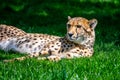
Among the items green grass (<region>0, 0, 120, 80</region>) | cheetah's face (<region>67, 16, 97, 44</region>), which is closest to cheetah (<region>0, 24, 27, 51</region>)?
green grass (<region>0, 0, 120, 80</region>)

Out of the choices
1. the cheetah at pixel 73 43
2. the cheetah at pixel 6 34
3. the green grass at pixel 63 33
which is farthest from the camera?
the cheetah at pixel 6 34

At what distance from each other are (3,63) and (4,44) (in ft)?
7.43

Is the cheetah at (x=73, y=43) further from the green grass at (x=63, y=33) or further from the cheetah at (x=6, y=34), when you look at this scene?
the cheetah at (x=6, y=34)

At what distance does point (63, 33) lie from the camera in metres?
14.5

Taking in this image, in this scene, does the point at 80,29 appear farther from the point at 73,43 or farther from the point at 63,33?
the point at 63,33

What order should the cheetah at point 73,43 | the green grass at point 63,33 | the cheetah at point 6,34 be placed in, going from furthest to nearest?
1. the cheetah at point 6,34
2. the cheetah at point 73,43
3. the green grass at point 63,33

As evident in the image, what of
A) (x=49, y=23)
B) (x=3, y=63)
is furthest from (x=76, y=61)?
(x=49, y=23)

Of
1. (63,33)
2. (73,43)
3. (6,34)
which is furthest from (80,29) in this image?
(63,33)

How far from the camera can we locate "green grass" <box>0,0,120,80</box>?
8430 mm

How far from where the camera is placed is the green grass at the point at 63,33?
27.7ft

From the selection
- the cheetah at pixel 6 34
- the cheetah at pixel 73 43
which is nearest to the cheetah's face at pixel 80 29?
the cheetah at pixel 73 43

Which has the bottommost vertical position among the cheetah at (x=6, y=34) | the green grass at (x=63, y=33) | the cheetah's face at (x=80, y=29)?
the green grass at (x=63, y=33)

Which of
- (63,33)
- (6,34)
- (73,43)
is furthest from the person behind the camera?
(63,33)

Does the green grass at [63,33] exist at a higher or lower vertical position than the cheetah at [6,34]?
lower
